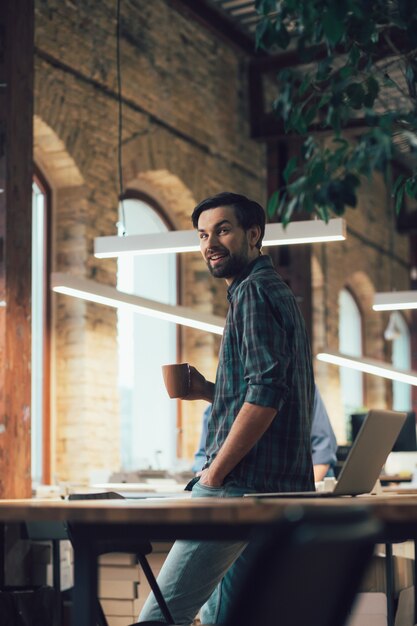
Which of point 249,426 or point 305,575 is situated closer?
point 305,575

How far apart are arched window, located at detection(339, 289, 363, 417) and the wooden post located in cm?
893

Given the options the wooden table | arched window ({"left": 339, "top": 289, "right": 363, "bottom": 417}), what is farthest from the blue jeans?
arched window ({"left": 339, "top": 289, "right": 363, "bottom": 417})

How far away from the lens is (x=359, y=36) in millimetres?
3189

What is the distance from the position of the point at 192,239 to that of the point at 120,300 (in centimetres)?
59

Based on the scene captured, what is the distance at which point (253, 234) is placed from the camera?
3.02 m

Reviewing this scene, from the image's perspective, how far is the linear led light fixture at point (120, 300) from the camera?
17.8 ft

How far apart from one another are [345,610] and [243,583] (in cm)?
15

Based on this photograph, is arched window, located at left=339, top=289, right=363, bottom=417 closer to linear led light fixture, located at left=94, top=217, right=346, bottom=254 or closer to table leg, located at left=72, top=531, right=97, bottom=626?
linear led light fixture, located at left=94, top=217, right=346, bottom=254

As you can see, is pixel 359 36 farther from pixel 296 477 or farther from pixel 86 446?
pixel 86 446

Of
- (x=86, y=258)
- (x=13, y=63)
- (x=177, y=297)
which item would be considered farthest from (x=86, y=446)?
(x=13, y=63)

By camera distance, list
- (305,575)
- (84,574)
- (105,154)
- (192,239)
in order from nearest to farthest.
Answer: (305,575) < (84,574) < (192,239) < (105,154)

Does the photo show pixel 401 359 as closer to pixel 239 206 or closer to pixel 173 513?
pixel 239 206

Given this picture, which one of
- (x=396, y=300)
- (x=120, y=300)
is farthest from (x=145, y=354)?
(x=120, y=300)

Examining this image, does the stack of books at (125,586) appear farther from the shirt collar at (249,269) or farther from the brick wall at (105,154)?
the brick wall at (105,154)
